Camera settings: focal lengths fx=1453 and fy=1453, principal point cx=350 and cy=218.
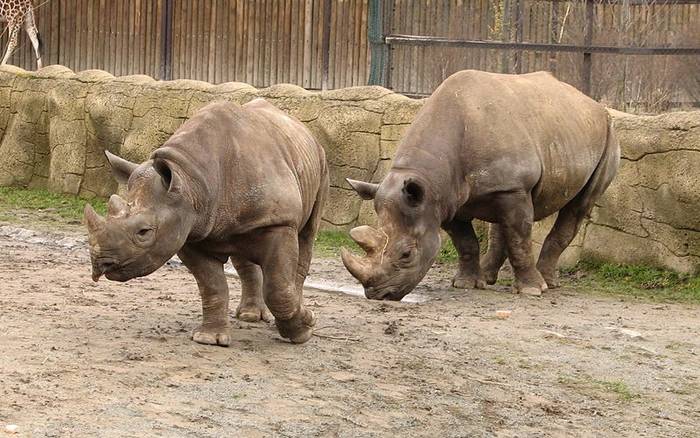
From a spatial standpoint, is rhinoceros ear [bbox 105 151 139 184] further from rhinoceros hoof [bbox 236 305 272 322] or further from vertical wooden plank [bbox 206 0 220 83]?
vertical wooden plank [bbox 206 0 220 83]

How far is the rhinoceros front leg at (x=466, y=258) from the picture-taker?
10.3 m

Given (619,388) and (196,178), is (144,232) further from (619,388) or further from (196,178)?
(619,388)

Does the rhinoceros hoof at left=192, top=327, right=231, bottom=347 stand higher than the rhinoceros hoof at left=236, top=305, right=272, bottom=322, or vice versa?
the rhinoceros hoof at left=192, top=327, right=231, bottom=347

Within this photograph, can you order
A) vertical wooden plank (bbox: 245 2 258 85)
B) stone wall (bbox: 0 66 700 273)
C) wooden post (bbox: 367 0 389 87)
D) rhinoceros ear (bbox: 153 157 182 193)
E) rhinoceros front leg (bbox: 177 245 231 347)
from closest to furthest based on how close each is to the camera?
rhinoceros ear (bbox: 153 157 182 193)
rhinoceros front leg (bbox: 177 245 231 347)
stone wall (bbox: 0 66 700 273)
wooden post (bbox: 367 0 389 87)
vertical wooden plank (bbox: 245 2 258 85)

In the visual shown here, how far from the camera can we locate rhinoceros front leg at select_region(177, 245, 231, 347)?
290 inches

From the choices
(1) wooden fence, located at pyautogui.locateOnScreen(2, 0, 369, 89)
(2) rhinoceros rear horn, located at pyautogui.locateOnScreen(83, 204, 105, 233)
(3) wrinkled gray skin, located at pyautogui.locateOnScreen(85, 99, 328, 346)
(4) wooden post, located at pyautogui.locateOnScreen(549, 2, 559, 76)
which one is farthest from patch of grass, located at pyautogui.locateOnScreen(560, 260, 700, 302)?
(1) wooden fence, located at pyautogui.locateOnScreen(2, 0, 369, 89)

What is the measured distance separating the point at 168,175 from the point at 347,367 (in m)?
1.32

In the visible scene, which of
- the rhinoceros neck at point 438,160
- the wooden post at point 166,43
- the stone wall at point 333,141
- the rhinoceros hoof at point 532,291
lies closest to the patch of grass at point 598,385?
the rhinoceros neck at point 438,160

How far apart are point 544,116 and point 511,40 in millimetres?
3540

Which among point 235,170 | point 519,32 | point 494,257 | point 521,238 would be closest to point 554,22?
point 519,32

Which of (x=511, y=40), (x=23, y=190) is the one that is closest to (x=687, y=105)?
(x=511, y=40)

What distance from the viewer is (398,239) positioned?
898 centimetres

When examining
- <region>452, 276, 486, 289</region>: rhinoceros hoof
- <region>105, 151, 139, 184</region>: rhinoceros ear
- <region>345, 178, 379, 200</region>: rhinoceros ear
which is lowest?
<region>452, 276, 486, 289</region>: rhinoceros hoof

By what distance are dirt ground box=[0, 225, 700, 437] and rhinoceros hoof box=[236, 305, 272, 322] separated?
14 cm
